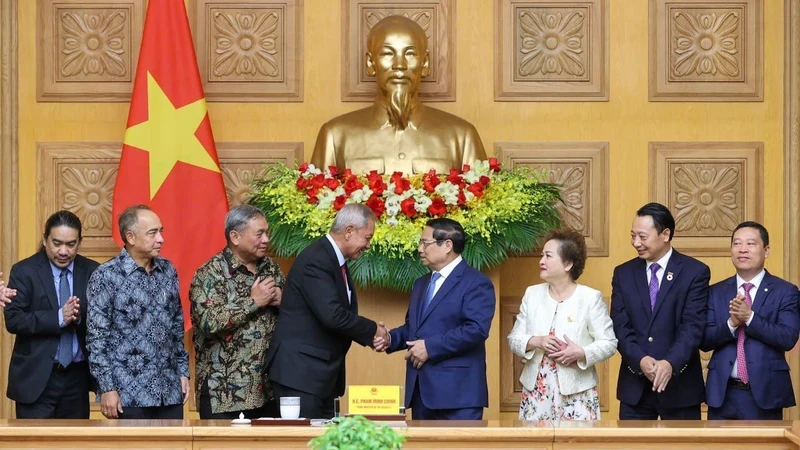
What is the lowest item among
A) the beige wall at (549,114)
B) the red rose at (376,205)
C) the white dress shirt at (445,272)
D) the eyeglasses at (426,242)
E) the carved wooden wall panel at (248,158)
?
the white dress shirt at (445,272)

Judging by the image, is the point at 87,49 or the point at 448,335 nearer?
the point at 448,335

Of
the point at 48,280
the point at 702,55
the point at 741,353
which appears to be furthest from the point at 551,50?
the point at 48,280

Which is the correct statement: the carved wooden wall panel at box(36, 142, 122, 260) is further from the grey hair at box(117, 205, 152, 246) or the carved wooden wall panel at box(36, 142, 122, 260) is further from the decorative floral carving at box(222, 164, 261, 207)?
the grey hair at box(117, 205, 152, 246)

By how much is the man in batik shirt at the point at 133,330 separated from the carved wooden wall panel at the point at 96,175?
2.01 metres

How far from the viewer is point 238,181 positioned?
7266 mm

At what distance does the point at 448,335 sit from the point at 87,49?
3.08 metres

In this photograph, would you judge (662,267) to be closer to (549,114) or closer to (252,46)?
(549,114)

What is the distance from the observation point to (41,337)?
18.0ft

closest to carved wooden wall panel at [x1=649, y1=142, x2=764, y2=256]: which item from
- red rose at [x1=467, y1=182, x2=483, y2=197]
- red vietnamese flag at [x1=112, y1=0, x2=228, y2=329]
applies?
red rose at [x1=467, y1=182, x2=483, y2=197]

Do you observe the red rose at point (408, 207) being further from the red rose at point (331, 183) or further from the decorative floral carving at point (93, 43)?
the decorative floral carving at point (93, 43)

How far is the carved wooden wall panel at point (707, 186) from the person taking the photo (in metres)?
7.23

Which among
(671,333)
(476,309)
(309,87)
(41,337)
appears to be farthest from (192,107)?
(671,333)

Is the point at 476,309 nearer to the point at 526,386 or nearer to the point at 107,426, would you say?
the point at 526,386

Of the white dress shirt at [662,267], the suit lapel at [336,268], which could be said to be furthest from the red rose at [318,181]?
the white dress shirt at [662,267]
